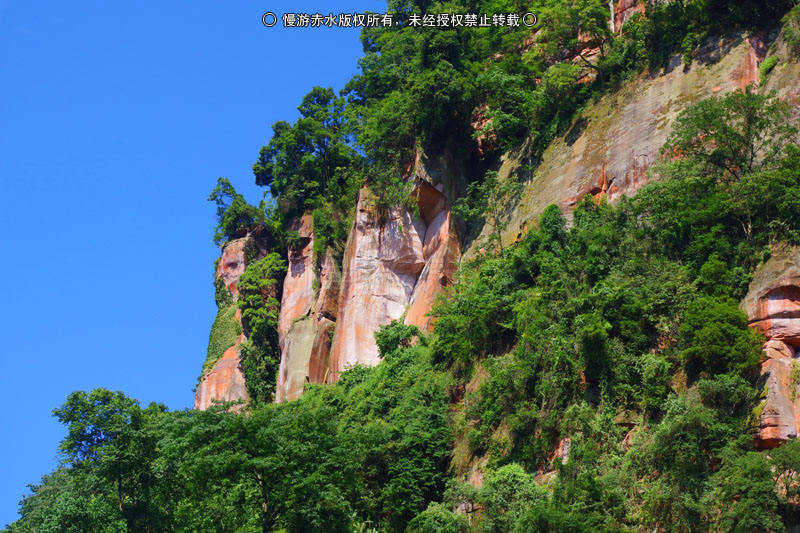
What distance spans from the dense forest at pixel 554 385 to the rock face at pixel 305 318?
12.3 feet

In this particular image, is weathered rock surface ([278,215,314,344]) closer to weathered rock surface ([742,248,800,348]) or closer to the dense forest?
the dense forest

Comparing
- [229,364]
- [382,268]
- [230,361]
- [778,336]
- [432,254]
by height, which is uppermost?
[382,268]

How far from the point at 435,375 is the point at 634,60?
1271 centimetres

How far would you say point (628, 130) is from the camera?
98.4 feet

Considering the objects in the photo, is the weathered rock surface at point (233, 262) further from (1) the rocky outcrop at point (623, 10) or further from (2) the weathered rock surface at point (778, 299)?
(2) the weathered rock surface at point (778, 299)

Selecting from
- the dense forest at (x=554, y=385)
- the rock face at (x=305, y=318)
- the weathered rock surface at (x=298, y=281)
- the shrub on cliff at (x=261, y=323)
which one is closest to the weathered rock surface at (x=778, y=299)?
the dense forest at (x=554, y=385)

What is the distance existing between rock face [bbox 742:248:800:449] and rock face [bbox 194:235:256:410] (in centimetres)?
2416

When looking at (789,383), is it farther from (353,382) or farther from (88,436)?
(88,436)

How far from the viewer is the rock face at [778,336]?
61.2 feet

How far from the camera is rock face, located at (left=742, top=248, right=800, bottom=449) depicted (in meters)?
18.6

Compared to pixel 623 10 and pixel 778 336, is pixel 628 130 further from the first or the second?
pixel 778 336

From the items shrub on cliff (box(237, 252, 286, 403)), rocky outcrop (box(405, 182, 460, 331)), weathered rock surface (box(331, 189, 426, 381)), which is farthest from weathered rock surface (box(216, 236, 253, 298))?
rocky outcrop (box(405, 182, 460, 331))

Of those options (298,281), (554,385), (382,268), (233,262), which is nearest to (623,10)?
(382,268)

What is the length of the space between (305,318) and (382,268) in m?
4.60
